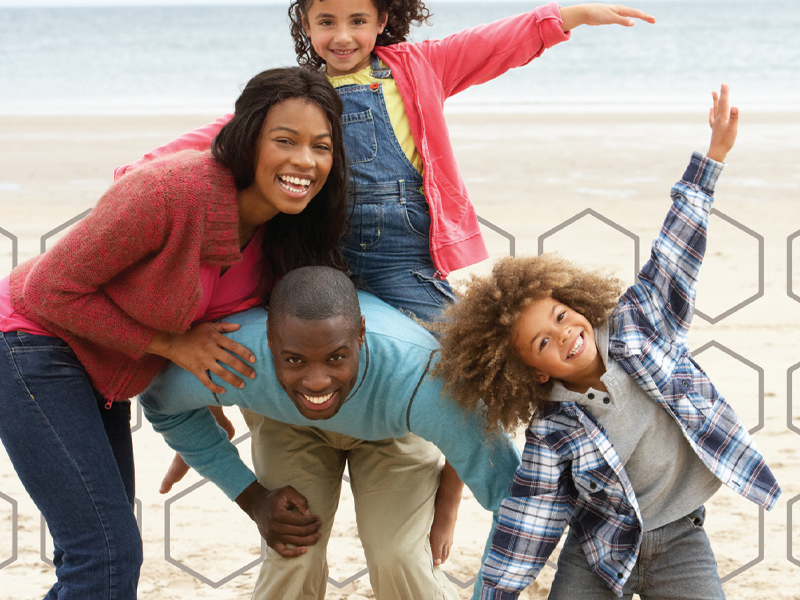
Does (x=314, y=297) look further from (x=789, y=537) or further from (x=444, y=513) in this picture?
(x=789, y=537)

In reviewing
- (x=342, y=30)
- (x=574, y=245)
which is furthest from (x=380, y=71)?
(x=574, y=245)

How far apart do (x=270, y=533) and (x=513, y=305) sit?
1.06 m

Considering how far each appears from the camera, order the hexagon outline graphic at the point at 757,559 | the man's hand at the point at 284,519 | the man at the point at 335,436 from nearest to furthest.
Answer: the man at the point at 335,436 < the man's hand at the point at 284,519 < the hexagon outline graphic at the point at 757,559

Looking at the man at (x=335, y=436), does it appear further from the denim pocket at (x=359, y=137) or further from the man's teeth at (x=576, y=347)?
the denim pocket at (x=359, y=137)

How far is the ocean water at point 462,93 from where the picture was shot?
1955 centimetres

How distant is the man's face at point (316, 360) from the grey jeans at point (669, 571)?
0.87 m

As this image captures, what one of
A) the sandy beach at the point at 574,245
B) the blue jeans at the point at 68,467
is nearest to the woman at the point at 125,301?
the blue jeans at the point at 68,467

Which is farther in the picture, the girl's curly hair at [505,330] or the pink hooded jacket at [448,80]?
the pink hooded jacket at [448,80]

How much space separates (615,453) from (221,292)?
123 cm

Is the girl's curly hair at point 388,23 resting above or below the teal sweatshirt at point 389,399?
above

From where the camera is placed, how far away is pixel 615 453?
8.29 feet

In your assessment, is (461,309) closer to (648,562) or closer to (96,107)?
(648,562)

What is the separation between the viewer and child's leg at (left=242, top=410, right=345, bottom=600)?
2.93 m

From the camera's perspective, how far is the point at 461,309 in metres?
2.65
